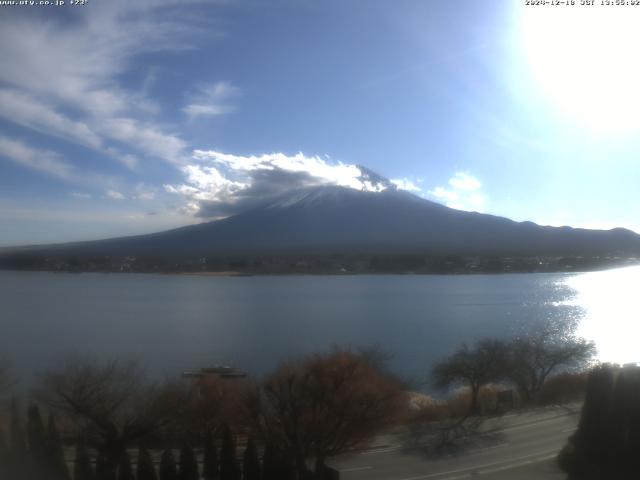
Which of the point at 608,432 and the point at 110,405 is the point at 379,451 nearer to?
the point at 608,432

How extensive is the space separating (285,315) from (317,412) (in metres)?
10.3

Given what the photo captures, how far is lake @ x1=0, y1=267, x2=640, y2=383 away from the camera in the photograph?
874 cm

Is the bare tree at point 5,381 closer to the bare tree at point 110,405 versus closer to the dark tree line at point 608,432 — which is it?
the bare tree at point 110,405

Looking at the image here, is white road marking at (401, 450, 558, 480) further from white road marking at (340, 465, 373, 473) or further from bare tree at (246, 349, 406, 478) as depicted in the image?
bare tree at (246, 349, 406, 478)

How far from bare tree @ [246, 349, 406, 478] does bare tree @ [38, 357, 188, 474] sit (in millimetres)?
694

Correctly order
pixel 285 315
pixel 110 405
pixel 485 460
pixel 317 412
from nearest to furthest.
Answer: pixel 485 460, pixel 317 412, pixel 110 405, pixel 285 315

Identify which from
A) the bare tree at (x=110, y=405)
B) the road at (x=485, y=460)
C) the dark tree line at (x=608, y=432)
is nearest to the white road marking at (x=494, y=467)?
the road at (x=485, y=460)

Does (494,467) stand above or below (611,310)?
above

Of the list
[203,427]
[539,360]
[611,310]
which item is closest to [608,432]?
[203,427]

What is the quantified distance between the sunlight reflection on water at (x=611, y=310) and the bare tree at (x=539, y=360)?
260 mm

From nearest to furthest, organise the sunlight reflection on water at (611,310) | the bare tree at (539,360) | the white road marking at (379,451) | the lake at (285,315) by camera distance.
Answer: the white road marking at (379,451) → the bare tree at (539,360) → the sunlight reflection on water at (611,310) → the lake at (285,315)

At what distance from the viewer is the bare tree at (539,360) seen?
6.03m

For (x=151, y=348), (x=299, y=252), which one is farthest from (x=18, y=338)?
(x=299, y=252)

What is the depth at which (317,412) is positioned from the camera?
372cm
